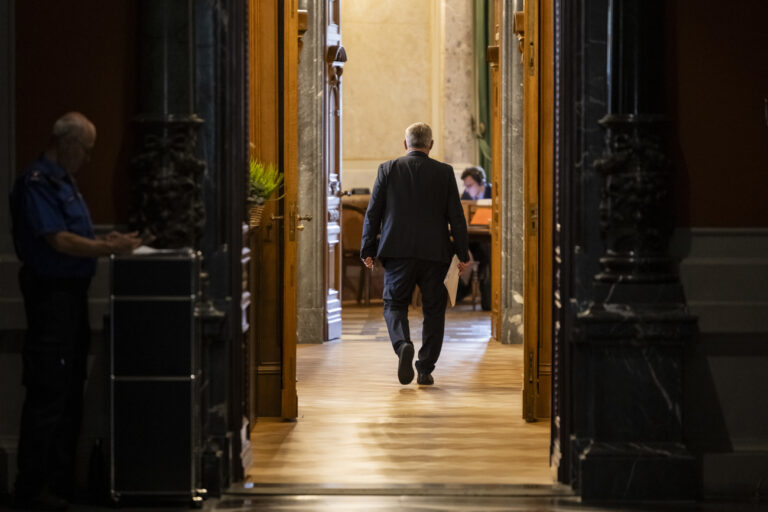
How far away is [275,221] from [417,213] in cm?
122

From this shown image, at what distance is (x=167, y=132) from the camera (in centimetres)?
473

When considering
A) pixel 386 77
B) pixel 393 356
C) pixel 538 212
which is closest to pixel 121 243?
pixel 538 212

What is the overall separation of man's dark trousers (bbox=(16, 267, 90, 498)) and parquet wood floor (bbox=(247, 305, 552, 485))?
0.95 metres

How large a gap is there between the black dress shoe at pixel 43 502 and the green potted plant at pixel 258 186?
1.62 meters

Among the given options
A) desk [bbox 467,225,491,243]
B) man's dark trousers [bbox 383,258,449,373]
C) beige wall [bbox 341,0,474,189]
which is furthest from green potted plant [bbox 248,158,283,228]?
beige wall [bbox 341,0,474,189]

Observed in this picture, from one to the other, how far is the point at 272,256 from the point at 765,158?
2.78m

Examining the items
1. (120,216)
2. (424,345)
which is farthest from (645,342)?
(424,345)

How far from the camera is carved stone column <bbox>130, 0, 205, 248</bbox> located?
4.71m

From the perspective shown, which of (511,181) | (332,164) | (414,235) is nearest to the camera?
(414,235)

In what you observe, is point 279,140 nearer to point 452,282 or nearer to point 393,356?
point 452,282

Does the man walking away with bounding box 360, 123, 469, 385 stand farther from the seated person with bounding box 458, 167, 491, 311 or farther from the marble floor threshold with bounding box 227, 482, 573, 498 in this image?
the seated person with bounding box 458, 167, 491, 311

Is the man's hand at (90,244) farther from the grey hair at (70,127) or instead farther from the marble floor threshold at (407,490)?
the marble floor threshold at (407,490)

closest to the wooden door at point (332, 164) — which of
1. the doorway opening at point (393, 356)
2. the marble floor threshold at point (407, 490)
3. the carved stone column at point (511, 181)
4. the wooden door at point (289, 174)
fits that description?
the doorway opening at point (393, 356)

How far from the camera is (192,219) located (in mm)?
4738
